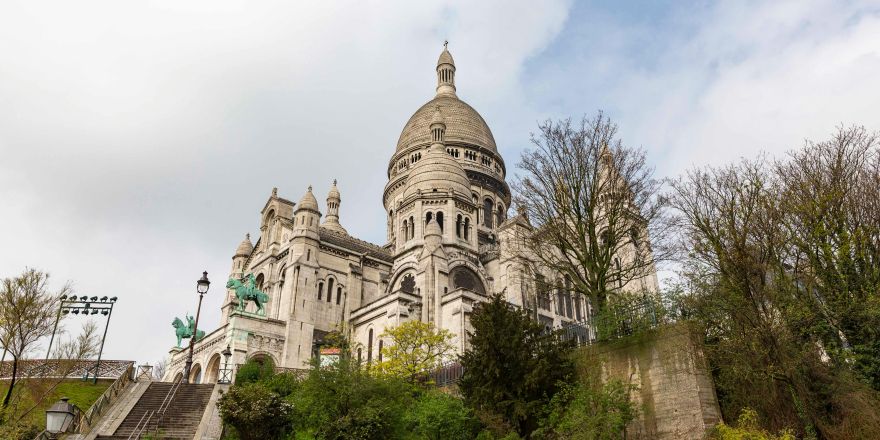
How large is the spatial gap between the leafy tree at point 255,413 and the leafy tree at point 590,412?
9307 millimetres

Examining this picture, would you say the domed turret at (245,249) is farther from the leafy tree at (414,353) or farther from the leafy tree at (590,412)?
the leafy tree at (590,412)

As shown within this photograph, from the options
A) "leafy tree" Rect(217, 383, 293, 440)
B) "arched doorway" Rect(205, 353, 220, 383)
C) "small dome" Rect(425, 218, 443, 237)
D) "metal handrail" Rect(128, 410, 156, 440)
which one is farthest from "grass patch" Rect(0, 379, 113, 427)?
"small dome" Rect(425, 218, 443, 237)

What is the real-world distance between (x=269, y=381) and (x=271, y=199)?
1014 inches

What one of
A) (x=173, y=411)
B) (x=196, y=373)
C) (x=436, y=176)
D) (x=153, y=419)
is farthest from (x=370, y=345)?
(x=153, y=419)

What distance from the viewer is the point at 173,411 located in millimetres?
25547

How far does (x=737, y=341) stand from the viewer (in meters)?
15.7

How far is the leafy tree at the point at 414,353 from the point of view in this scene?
28125mm

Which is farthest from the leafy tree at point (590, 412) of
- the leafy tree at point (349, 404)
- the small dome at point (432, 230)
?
the small dome at point (432, 230)

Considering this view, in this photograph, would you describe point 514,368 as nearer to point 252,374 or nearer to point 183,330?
point 252,374

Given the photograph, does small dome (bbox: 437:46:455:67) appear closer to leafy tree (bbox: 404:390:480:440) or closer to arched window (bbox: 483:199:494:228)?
arched window (bbox: 483:199:494:228)

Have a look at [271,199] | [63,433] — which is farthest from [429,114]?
[63,433]

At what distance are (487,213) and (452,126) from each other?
36.5 ft

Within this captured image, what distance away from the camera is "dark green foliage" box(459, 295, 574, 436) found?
58.6 ft

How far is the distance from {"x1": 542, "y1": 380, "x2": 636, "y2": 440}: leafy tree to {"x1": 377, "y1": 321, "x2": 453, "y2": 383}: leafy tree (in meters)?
10.6
